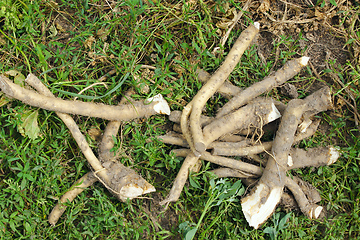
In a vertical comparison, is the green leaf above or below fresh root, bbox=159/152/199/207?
above

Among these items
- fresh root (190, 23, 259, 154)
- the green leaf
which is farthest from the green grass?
fresh root (190, 23, 259, 154)

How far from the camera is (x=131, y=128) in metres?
2.30

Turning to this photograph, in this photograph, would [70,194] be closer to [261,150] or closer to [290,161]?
[261,150]

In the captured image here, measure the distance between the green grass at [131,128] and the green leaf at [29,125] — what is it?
1.1 inches

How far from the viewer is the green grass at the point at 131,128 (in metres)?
2.19

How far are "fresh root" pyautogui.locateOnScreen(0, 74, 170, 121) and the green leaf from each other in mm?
202

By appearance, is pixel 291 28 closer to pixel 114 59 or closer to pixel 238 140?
pixel 238 140

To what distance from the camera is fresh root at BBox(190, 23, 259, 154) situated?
6.79 ft

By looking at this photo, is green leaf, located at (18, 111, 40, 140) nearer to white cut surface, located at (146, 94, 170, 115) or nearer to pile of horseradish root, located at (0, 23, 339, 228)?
pile of horseradish root, located at (0, 23, 339, 228)

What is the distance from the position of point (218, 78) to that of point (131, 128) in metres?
0.83

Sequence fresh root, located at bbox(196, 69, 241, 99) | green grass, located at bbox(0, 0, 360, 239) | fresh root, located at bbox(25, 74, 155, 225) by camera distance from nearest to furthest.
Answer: fresh root, located at bbox(25, 74, 155, 225) < green grass, located at bbox(0, 0, 360, 239) < fresh root, located at bbox(196, 69, 241, 99)

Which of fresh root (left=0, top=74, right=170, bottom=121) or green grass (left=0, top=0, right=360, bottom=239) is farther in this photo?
green grass (left=0, top=0, right=360, bottom=239)

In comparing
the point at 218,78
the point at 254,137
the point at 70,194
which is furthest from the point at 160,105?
the point at 70,194

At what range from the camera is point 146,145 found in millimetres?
2232
